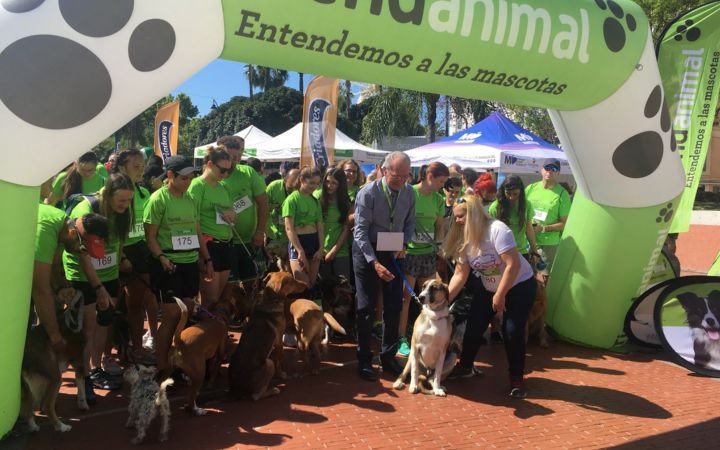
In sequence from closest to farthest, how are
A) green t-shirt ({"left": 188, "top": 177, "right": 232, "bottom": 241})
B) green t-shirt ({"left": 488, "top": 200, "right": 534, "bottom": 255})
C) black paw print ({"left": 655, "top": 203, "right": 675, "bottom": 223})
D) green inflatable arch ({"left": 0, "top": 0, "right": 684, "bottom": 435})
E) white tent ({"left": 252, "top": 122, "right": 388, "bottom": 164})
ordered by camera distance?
1. green inflatable arch ({"left": 0, "top": 0, "right": 684, "bottom": 435})
2. green t-shirt ({"left": 188, "top": 177, "right": 232, "bottom": 241})
3. black paw print ({"left": 655, "top": 203, "right": 675, "bottom": 223})
4. green t-shirt ({"left": 488, "top": 200, "right": 534, "bottom": 255})
5. white tent ({"left": 252, "top": 122, "right": 388, "bottom": 164})

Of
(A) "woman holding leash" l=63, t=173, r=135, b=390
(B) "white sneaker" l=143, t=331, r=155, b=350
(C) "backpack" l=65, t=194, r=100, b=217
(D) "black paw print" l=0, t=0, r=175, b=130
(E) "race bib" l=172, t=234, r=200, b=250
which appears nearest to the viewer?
(D) "black paw print" l=0, t=0, r=175, b=130

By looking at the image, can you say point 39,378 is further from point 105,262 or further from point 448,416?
point 448,416

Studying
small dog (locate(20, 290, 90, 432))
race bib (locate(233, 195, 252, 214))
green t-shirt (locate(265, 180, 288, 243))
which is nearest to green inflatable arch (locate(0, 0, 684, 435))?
small dog (locate(20, 290, 90, 432))

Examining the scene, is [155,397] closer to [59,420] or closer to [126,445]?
[126,445]

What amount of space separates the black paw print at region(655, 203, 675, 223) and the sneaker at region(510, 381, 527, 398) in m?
2.34

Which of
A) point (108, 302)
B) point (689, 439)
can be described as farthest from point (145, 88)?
point (689, 439)

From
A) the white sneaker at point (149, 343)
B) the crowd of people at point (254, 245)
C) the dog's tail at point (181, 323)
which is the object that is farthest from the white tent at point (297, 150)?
the dog's tail at point (181, 323)

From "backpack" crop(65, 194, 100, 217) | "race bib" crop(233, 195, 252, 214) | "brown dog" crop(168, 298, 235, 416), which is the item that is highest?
"race bib" crop(233, 195, 252, 214)

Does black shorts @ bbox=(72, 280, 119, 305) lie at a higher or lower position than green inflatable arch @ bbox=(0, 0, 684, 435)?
lower

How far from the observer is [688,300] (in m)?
5.64

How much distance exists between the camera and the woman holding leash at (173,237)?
475 cm

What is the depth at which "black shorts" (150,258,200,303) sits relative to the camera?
4.73 meters

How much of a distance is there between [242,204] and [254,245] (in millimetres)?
457

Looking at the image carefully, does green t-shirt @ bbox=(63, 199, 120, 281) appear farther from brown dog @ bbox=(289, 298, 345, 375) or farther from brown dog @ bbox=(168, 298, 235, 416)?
brown dog @ bbox=(289, 298, 345, 375)
